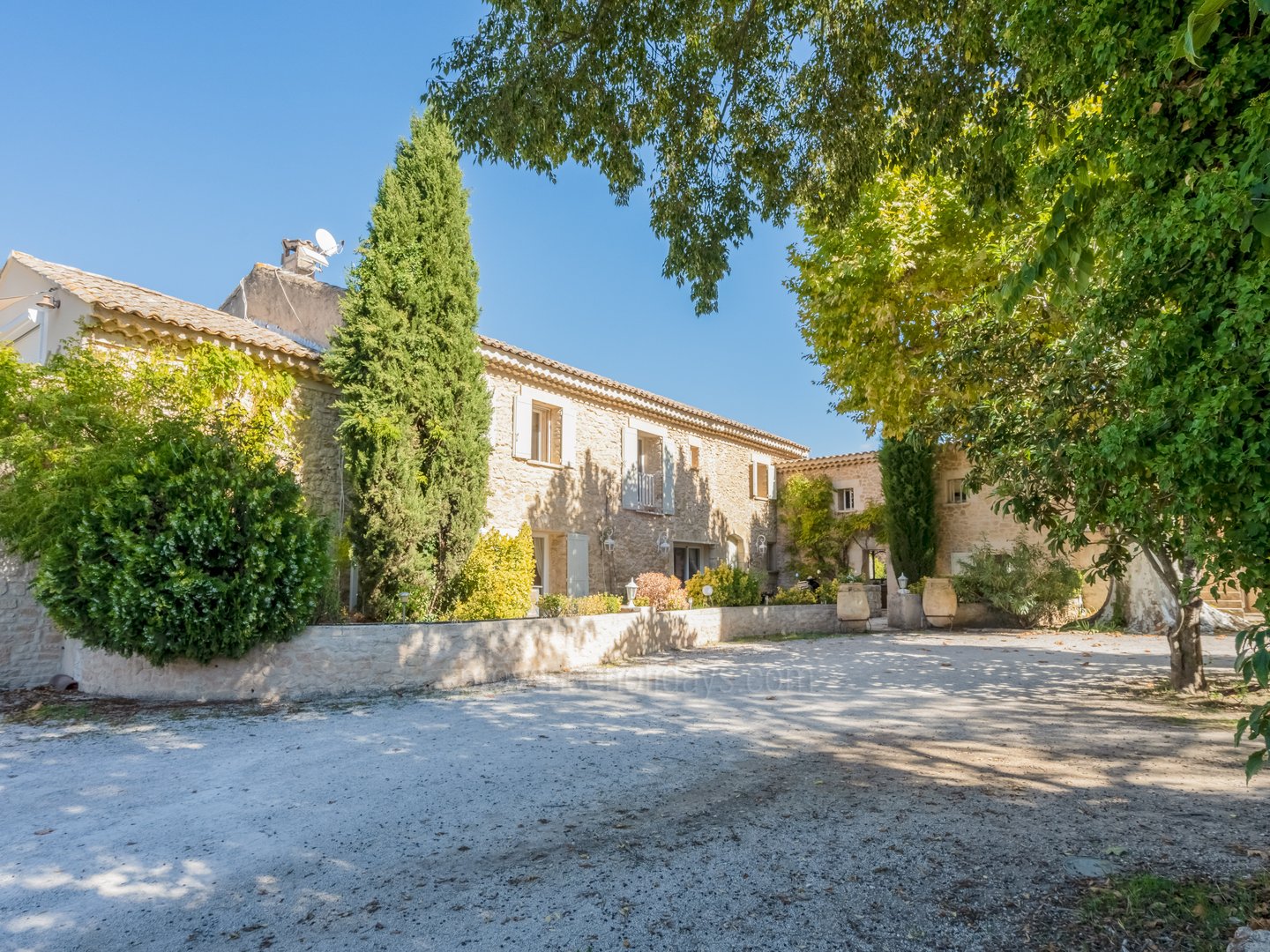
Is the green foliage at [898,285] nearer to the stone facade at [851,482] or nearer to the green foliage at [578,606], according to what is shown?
the green foliage at [578,606]

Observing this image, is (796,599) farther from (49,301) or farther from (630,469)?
(49,301)

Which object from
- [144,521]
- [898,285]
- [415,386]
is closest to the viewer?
[144,521]

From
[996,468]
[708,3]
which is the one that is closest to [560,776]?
[996,468]

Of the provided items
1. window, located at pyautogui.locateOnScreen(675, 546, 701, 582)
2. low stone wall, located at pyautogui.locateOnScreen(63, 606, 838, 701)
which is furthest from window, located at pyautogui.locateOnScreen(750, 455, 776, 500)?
low stone wall, located at pyautogui.locateOnScreen(63, 606, 838, 701)

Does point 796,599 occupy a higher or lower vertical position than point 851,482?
lower

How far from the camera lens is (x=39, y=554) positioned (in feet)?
23.0

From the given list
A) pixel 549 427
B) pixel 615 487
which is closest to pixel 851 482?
pixel 615 487

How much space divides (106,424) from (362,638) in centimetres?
341

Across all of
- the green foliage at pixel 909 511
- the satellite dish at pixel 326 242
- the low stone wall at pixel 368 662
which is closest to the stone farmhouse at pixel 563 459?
the satellite dish at pixel 326 242

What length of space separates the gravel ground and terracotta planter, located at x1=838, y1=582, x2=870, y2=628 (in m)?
7.73

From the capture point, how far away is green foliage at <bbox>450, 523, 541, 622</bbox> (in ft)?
33.6

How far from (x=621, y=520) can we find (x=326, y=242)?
330 inches

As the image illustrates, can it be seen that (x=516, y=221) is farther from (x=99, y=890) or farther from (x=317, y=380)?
(x=99, y=890)

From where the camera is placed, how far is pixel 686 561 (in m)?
18.1
